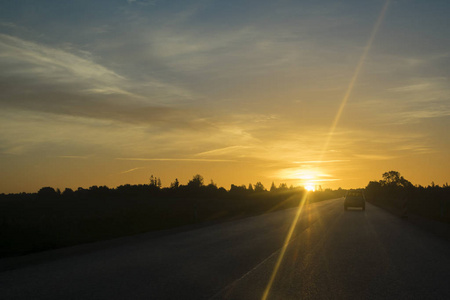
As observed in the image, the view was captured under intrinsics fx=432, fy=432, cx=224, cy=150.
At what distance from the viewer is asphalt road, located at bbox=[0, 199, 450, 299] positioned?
24.5ft

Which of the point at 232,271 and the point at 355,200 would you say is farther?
the point at 355,200

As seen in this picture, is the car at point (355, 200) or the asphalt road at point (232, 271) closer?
the asphalt road at point (232, 271)

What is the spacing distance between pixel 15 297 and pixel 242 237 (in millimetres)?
10836

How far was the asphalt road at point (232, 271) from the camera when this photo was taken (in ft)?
24.5

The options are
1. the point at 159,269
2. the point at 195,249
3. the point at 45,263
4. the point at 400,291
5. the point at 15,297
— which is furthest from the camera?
the point at 195,249

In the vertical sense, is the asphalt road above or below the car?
below

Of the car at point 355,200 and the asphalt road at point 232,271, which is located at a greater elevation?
the car at point 355,200

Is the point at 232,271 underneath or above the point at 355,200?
underneath

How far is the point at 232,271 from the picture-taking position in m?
9.43

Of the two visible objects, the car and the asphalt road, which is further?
the car

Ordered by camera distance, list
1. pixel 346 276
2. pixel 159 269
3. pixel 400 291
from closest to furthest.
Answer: pixel 400 291
pixel 346 276
pixel 159 269

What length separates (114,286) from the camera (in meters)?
7.97

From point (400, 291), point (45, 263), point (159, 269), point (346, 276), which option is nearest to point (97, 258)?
point (45, 263)

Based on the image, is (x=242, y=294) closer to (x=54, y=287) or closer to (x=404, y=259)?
(x=54, y=287)
